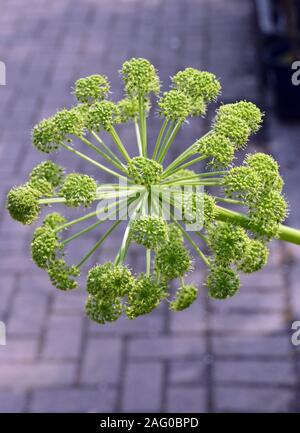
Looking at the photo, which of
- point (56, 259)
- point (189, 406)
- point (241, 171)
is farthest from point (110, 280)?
point (189, 406)

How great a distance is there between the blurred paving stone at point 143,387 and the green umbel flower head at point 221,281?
2.32 meters

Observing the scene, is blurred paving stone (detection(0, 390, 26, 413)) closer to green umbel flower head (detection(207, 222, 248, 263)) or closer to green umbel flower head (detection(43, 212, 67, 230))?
green umbel flower head (detection(43, 212, 67, 230))

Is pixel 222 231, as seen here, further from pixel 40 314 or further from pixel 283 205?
pixel 40 314

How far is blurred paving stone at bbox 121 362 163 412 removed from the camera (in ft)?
11.5

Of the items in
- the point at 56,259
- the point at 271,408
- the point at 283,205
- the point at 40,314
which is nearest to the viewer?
the point at 283,205

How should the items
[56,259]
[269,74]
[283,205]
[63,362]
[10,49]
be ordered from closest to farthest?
[283,205] → [56,259] → [63,362] → [269,74] → [10,49]

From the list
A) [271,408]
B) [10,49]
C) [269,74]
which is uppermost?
[10,49]

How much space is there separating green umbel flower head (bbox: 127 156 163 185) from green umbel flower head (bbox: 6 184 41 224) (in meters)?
0.18

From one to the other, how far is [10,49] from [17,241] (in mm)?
2761

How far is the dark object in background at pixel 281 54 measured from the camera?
514 cm

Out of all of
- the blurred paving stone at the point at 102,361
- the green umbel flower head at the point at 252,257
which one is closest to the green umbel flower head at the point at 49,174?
the green umbel flower head at the point at 252,257

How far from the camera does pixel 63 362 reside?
12.3ft

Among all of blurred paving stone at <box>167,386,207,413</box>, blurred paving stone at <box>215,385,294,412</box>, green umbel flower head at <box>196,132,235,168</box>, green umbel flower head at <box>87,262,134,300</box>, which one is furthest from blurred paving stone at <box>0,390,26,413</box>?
green umbel flower head at <box>196,132,235,168</box>

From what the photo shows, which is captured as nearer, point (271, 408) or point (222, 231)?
point (222, 231)
